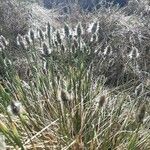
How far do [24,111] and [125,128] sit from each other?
578 mm

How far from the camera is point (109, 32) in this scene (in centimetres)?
573

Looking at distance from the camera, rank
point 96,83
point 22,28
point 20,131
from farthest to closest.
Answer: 1. point 22,28
2. point 96,83
3. point 20,131

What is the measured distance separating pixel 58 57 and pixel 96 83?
42cm

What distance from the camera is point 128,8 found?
7871 millimetres

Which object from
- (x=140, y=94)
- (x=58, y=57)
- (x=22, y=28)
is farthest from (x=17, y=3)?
(x=140, y=94)

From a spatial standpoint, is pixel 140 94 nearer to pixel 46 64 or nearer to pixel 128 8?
pixel 46 64

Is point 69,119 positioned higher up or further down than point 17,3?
higher up

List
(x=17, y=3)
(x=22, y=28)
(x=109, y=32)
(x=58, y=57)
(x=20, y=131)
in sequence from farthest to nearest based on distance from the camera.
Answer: (x=17, y=3) < (x=22, y=28) < (x=109, y=32) < (x=58, y=57) < (x=20, y=131)

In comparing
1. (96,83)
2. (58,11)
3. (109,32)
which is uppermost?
(96,83)

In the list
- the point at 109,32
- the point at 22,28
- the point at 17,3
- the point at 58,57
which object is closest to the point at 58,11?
the point at 17,3

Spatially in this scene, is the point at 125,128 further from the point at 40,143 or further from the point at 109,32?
the point at 109,32

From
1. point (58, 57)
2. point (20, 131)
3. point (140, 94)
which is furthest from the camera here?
point (58, 57)

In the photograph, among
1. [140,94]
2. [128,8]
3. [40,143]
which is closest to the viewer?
[40,143]

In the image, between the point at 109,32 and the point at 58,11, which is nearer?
the point at 109,32
